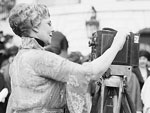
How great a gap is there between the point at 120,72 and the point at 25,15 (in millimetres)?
741

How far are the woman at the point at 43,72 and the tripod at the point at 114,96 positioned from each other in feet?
1.55

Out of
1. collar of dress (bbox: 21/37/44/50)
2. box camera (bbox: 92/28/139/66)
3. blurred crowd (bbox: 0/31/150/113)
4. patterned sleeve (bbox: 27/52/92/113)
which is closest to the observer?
patterned sleeve (bbox: 27/52/92/113)

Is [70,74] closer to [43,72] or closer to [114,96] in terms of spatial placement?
[43,72]

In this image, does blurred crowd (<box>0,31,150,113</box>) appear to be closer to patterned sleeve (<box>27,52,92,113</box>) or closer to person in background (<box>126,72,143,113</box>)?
person in background (<box>126,72,143,113</box>)

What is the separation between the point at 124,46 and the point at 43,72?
0.58m

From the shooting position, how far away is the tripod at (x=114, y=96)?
2531 millimetres

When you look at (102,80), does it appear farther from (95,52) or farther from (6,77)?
(6,77)

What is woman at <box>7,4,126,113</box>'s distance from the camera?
198 cm

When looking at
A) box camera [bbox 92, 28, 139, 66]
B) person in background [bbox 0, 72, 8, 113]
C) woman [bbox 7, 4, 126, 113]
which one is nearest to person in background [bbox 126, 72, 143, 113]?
person in background [bbox 0, 72, 8, 113]

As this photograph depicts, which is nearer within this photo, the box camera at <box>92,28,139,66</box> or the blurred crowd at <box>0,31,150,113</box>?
the box camera at <box>92,28,139,66</box>

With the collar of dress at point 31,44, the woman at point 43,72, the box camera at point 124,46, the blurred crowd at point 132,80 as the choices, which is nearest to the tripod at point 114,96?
the box camera at point 124,46

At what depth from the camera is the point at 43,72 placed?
1986 millimetres

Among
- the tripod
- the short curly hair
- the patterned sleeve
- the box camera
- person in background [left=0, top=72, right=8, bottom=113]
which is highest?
the short curly hair

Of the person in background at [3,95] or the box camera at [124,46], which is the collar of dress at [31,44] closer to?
the box camera at [124,46]
